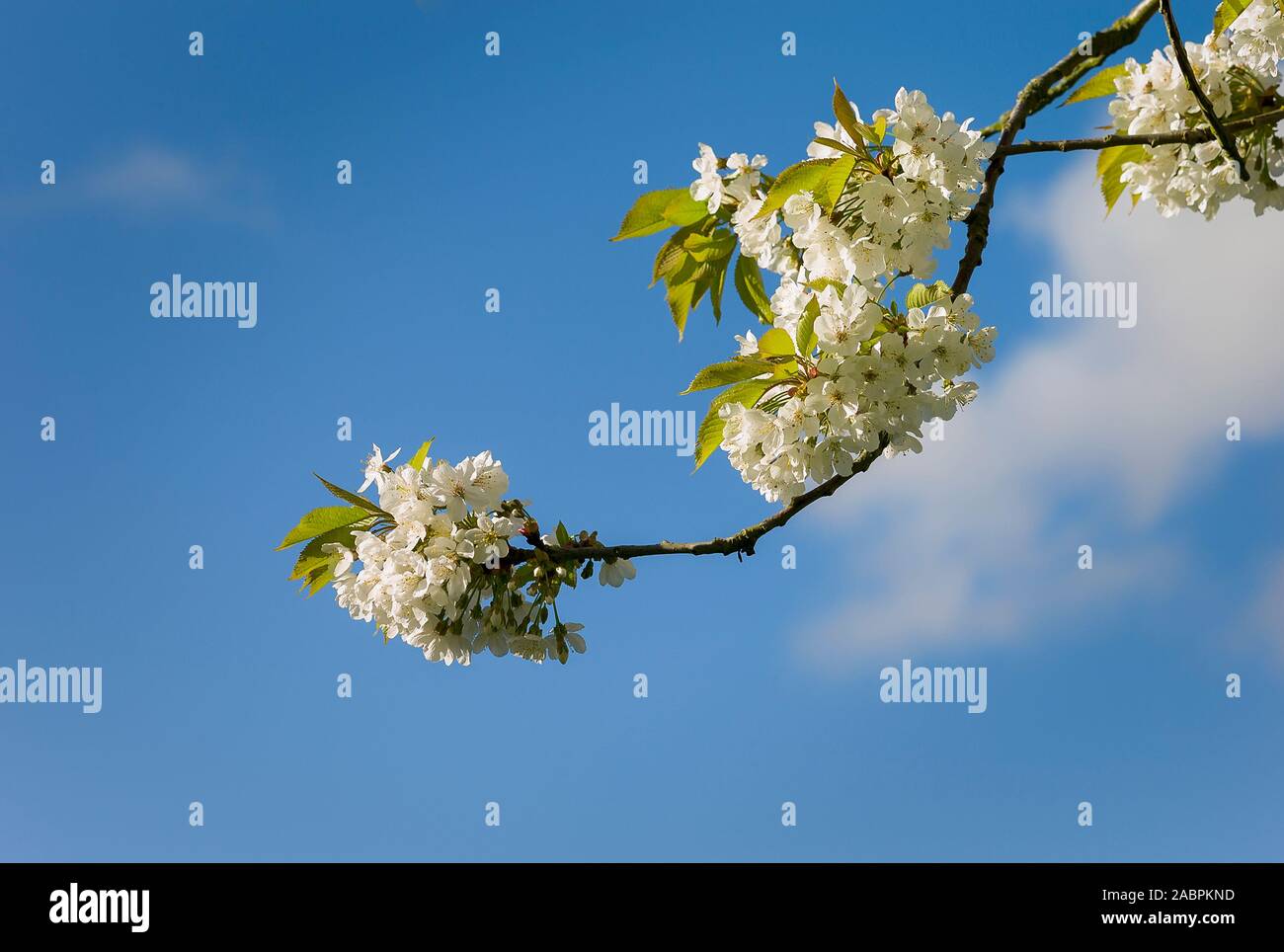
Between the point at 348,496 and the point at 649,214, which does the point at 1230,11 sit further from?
the point at 348,496

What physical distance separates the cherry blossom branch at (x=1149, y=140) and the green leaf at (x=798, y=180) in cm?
33

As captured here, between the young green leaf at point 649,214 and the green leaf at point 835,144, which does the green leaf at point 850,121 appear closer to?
the green leaf at point 835,144

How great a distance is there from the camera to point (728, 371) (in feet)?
5.33

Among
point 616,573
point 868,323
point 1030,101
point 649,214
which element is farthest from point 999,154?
point 616,573

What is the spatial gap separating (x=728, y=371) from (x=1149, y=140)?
2.96 feet

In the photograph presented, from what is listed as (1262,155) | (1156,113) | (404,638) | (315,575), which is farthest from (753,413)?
(1262,155)

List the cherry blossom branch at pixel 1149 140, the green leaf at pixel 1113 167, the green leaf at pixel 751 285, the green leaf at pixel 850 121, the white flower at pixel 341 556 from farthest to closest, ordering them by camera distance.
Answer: the green leaf at pixel 1113 167
the green leaf at pixel 751 285
the white flower at pixel 341 556
the cherry blossom branch at pixel 1149 140
the green leaf at pixel 850 121

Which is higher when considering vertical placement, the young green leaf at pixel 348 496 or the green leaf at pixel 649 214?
Result: the green leaf at pixel 649 214

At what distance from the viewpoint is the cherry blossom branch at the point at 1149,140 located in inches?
68.2

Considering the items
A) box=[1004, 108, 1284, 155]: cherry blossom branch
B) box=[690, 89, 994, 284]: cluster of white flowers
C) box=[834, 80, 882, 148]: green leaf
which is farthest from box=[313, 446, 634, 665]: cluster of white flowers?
box=[1004, 108, 1284, 155]: cherry blossom branch

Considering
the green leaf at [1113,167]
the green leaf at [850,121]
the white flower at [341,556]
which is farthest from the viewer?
the green leaf at [1113,167]

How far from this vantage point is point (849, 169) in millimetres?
1606

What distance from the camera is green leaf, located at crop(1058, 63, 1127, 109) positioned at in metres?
2.04

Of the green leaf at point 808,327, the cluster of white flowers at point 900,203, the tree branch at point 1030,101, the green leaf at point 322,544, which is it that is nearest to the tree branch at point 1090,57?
the tree branch at point 1030,101
